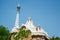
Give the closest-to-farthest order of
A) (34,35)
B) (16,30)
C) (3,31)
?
(34,35), (16,30), (3,31)

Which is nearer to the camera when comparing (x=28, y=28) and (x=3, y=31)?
(x=28, y=28)

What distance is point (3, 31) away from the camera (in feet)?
142

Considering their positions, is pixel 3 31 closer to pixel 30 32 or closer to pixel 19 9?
pixel 19 9

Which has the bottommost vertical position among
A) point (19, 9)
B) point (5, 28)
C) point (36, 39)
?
point (36, 39)

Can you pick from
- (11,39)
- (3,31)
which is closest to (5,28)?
(3,31)

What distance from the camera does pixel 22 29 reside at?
28.6 meters

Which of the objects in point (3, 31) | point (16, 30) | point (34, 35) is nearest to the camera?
point (34, 35)

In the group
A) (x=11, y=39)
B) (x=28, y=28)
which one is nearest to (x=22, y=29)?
(x=28, y=28)

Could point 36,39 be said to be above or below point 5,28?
below

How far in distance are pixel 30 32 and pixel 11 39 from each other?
4239 mm

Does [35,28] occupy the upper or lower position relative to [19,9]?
lower

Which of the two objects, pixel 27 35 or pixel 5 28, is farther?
pixel 5 28

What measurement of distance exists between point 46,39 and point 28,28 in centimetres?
322

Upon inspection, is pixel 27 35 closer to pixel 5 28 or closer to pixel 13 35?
pixel 13 35
